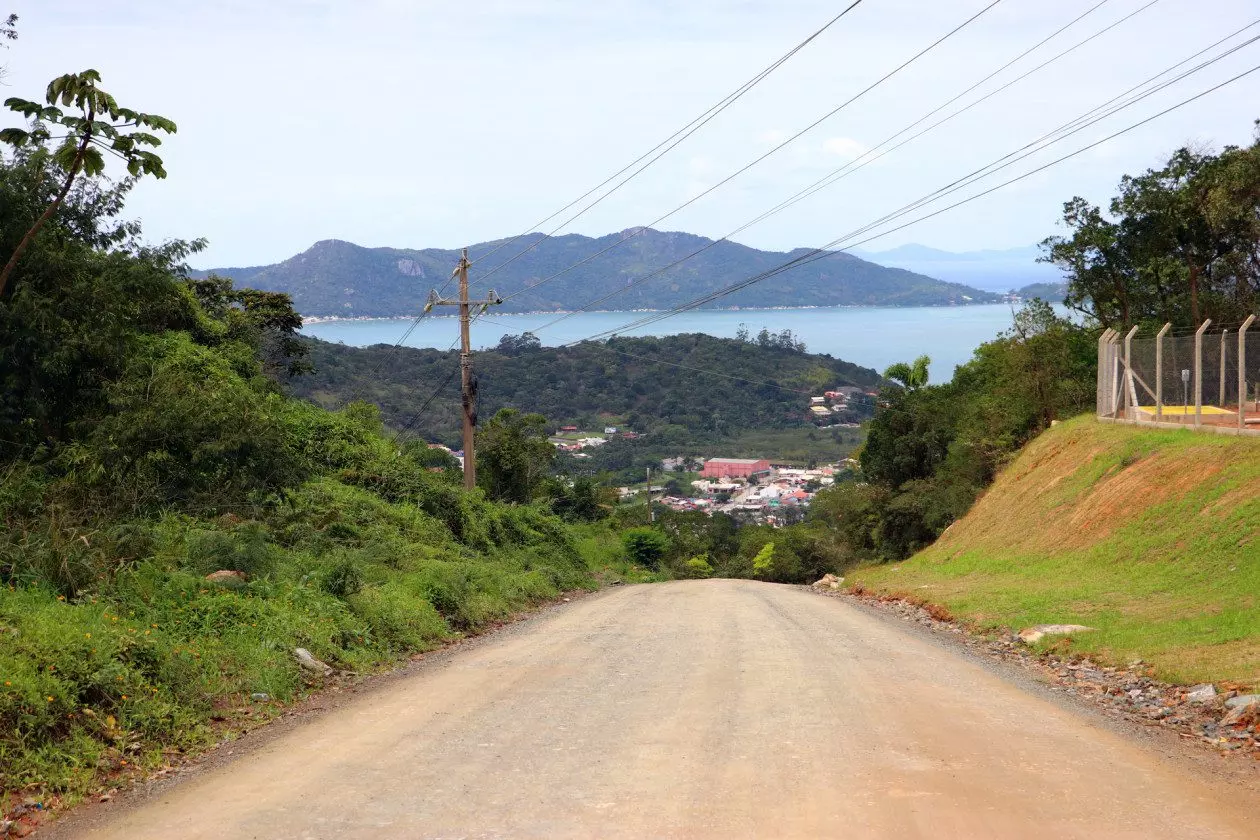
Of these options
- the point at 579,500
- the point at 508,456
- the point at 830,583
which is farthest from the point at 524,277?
the point at 830,583

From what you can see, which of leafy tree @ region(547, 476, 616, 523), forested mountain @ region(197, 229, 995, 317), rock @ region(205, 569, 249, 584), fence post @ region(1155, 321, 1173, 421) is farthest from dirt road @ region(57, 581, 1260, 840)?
forested mountain @ region(197, 229, 995, 317)

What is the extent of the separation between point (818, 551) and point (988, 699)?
42.3 m

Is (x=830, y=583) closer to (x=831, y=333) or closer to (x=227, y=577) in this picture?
(x=227, y=577)

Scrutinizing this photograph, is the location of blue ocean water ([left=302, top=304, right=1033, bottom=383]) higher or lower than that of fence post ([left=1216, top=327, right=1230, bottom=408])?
higher

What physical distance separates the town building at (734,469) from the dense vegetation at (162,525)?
67.8m

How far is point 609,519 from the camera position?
51.5 meters

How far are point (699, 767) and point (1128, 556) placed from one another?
12.9 metres

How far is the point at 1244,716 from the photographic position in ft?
29.4

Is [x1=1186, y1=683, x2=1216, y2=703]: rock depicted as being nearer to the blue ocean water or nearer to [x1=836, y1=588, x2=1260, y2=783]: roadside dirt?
[x1=836, y1=588, x2=1260, y2=783]: roadside dirt

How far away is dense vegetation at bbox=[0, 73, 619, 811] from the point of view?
28.1ft

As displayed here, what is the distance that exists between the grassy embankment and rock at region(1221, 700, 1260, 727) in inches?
35.5

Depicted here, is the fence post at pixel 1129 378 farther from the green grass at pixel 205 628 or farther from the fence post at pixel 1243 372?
the green grass at pixel 205 628

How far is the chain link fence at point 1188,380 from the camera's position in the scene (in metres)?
20.8

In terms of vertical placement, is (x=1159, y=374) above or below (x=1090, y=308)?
below
